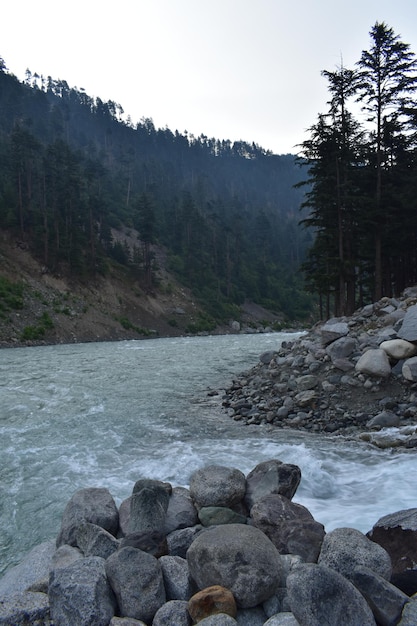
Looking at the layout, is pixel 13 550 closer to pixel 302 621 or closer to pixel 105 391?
Result: pixel 302 621

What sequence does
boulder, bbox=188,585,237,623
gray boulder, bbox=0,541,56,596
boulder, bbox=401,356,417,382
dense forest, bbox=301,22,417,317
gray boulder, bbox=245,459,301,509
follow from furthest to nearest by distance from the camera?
dense forest, bbox=301,22,417,317 < boulder, bbox=401,356,417,382 < gray boulder, bbox=245,459,301,509 < gray boulder, bbox=0,541,56,596 < boulder, bbox=188,585,237,623

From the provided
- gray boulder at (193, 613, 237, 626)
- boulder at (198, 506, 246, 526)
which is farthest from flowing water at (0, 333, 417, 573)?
gray boulder at (193, 613, 237, 626)

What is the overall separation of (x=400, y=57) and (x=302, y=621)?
28.3 metres

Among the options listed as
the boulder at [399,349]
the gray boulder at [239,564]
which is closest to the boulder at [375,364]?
the boulder at [399,349]

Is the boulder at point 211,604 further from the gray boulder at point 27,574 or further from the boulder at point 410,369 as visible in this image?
the boulder at point 410,369

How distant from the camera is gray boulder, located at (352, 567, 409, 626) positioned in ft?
11.7

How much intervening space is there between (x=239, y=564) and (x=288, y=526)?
3.81 ft

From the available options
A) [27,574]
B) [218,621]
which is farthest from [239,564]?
[27,574]

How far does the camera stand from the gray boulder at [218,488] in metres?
5.96

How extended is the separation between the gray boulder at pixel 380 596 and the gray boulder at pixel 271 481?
7.82ft

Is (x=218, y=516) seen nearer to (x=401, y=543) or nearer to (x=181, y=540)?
(x=181, y=540)

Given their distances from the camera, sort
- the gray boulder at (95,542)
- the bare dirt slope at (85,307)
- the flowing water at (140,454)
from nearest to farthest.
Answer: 1. the gray boulder at (95,542)
2. the flowing water at (140,454)
3. the bare dirt slope at (85,307)

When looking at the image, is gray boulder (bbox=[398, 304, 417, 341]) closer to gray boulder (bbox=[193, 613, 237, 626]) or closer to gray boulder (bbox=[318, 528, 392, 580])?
gray boulder (bbox=[318, 528, 392, 580])

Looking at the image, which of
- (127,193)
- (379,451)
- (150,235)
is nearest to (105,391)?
(379,451)
